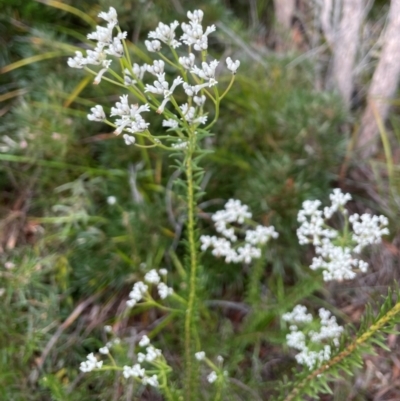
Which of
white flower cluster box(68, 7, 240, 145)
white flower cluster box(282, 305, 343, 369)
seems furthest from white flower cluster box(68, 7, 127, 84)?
white flower cluster box(282, 305, 343, 369)

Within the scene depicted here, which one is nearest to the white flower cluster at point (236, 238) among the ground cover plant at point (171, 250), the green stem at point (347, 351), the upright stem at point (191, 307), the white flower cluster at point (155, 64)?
the ground cover plant at point (171, 250)

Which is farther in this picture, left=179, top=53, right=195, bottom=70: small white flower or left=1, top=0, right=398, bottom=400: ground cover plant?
left=1, top=0, right=398, bottom=400: ground cover plant

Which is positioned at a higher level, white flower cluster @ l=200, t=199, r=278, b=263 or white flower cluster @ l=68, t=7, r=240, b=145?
white flower cluster @ l=68, t=7, r=240, b=145

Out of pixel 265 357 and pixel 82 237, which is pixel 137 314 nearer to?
pixel 82 237

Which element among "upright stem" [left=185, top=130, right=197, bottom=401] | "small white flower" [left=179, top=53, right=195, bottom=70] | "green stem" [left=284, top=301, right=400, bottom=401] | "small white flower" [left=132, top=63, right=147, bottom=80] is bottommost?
"green stem" [left=284, top=301, right=400, bottom=401]

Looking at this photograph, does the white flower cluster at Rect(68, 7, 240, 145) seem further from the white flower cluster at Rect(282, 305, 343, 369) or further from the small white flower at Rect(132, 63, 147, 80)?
the white flower cluster at Rect(282, 305, 343, 369)

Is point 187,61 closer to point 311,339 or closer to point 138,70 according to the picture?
point 138,70

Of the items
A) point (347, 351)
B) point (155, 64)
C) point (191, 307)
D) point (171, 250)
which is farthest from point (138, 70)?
point (171, 250)

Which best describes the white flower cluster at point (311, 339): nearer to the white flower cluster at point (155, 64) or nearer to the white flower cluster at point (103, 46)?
the white flower cluster at point (155, 64)
